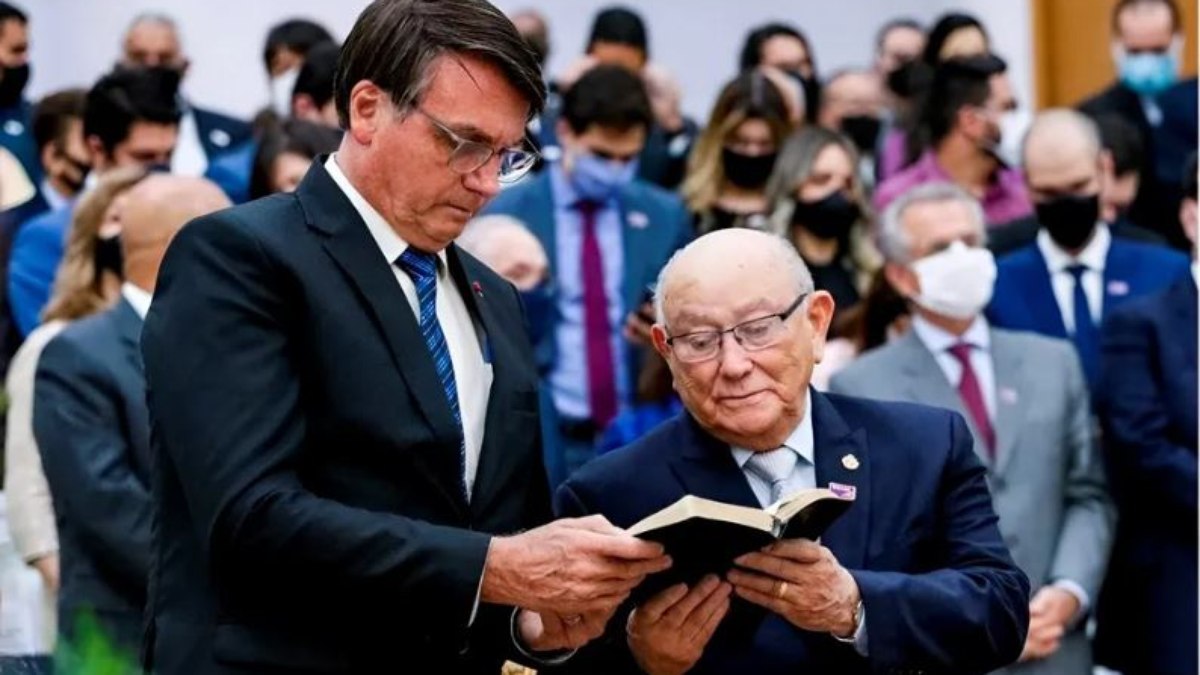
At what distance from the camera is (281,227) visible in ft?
11.8

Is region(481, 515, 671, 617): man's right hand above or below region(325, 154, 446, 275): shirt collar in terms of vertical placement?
below

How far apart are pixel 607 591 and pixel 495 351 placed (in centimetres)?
51

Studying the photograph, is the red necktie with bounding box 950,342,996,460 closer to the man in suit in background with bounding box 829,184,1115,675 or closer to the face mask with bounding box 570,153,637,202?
the man in suit in background with bounding box 829,184,1115,675

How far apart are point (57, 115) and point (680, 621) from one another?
592 cm

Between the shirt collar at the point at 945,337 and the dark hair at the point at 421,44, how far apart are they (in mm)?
2966

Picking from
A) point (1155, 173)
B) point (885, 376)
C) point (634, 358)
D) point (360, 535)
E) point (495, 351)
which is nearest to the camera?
point (360, 535)

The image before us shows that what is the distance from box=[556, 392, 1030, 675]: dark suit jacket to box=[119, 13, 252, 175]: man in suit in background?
4960 millimetres

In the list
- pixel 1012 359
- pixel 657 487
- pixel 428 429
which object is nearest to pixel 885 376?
pixel 1012 359

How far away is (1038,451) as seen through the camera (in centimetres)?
633

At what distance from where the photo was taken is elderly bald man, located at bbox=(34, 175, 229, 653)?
5.43 m

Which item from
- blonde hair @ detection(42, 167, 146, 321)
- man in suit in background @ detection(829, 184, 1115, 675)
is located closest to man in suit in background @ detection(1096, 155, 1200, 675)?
man in suit in background @ detection(829, 184, 1115, 675)

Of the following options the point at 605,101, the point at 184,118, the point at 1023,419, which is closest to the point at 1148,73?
the point at 605,101

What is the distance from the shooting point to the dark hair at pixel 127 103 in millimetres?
7816

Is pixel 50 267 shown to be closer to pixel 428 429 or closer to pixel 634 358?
pixel 634 358
